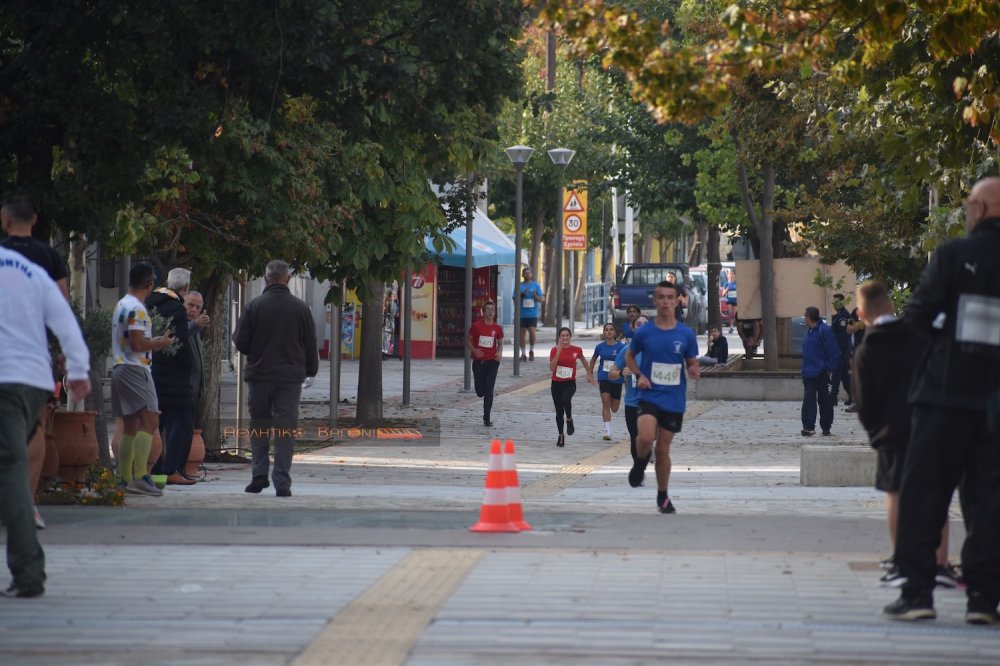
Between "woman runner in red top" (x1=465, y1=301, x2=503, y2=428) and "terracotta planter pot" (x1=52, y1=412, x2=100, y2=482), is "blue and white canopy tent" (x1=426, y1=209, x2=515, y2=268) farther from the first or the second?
"terracotta planter pot" (x1=52, y1=412, x2=100, y2=482)

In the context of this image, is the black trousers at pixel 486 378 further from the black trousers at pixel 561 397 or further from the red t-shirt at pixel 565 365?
the black trousers at pixel 561 397

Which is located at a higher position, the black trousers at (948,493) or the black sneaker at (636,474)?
the black trousers at (948,493)

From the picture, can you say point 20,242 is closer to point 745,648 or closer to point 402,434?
point 745,648

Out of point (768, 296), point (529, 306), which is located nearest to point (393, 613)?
point (768, 296)

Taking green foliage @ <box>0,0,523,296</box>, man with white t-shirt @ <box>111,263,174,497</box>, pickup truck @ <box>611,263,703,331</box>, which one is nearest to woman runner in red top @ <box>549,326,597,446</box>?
green foliage @ <box>0,0,523,296</box>

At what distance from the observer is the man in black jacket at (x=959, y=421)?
7148mm

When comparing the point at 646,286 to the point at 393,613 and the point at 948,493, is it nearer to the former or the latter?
the point at 948,493

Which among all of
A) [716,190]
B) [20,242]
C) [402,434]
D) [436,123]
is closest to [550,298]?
[716,190]

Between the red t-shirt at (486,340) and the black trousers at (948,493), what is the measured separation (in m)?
15.0

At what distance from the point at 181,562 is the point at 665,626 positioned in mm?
2900

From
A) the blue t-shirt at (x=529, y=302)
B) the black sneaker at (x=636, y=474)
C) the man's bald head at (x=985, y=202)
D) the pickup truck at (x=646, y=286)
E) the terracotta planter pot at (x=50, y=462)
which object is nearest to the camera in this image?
the man's bald head at (x=985, y=202)

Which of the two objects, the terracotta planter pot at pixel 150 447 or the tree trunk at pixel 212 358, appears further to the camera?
the tree trunk at pixel 212 358

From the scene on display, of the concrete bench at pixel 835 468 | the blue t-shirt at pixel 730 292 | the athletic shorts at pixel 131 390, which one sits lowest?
the concrete bench at pixel 835 468

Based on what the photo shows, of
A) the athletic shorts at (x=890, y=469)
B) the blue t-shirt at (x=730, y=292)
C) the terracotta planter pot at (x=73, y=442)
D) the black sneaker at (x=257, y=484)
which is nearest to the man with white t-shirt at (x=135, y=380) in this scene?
the terracotta planter pot at (x=73, y=442)
